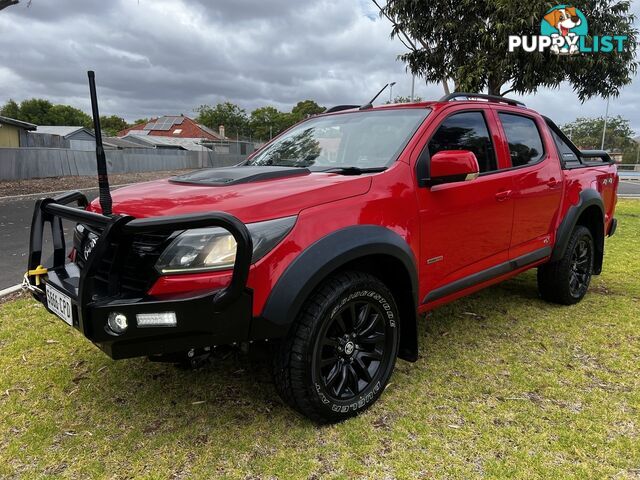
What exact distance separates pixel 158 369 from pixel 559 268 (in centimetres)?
338

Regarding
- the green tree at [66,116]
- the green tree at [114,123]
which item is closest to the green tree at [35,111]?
the green tree at [66,116]

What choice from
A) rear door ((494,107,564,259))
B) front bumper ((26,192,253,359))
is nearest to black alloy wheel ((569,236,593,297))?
rear door ((494,107,564,259))

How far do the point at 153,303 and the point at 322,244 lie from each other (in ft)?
2.57

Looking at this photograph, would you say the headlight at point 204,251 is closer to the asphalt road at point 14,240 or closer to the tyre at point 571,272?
the tyre at point 571,272

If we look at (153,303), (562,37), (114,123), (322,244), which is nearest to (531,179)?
(322,244)

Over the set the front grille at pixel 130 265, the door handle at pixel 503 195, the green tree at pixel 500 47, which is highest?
the green tree at pixel 500 47

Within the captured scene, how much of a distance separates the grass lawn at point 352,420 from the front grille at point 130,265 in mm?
829

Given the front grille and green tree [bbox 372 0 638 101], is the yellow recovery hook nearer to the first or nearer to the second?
the front grille

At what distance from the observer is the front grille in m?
2.07

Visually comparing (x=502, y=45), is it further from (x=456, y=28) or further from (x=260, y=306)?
(x=260, y=306)

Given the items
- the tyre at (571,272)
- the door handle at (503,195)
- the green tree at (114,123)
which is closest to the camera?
the door handle at (503,195)

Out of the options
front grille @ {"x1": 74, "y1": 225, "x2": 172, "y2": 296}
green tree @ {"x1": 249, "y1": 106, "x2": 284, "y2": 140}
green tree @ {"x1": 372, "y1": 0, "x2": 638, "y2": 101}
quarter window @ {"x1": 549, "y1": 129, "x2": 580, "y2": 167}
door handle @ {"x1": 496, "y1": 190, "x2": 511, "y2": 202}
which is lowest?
front grille @ {"x1": 74, "y1": 225, "x2": 172, "y2": 296}

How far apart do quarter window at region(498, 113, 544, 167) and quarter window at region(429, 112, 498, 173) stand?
0.94 feet

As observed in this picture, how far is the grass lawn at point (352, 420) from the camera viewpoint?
2.22m
